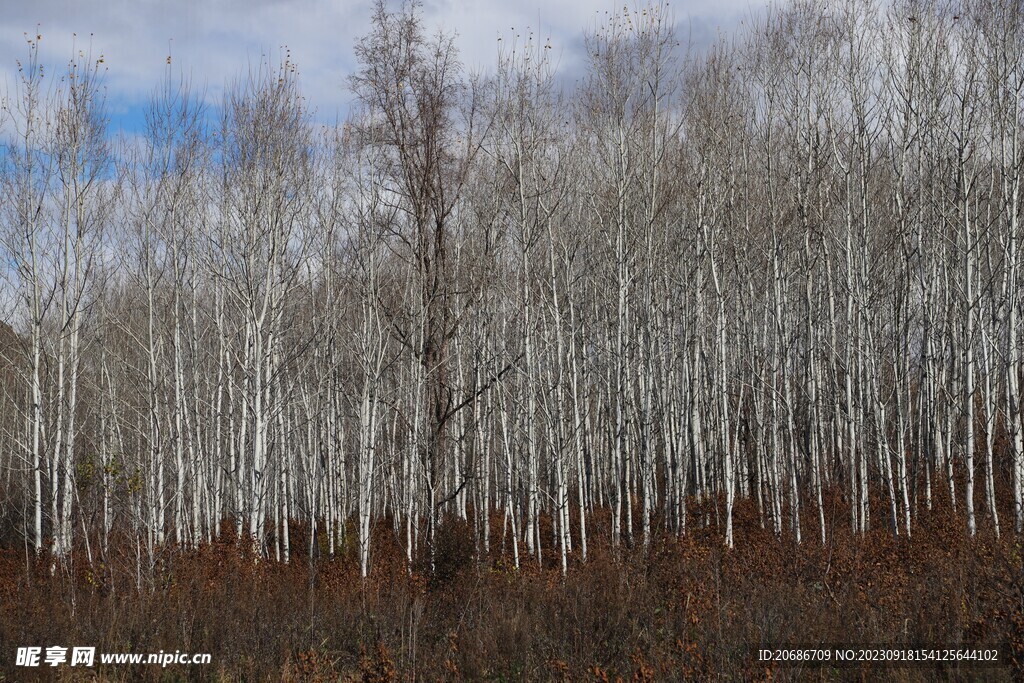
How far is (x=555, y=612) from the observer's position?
646 cm

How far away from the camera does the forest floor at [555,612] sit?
5203 millimetres

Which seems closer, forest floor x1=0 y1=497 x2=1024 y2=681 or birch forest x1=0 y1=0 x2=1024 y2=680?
forest floor x1=0 y1=497 x2=1024 y2=681

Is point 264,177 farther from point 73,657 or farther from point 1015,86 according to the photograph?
point 1015,86

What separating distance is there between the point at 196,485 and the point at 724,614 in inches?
414

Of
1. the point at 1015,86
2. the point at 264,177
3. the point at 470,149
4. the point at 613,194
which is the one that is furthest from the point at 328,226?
the point at 1015,86

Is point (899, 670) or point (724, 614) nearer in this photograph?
point (899, 670)

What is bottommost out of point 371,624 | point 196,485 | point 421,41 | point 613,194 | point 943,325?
point 371,624

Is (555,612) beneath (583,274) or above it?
beneath

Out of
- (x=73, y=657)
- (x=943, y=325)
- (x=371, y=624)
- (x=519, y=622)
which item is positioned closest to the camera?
(x=73, y=657)

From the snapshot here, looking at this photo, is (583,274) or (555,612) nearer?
(555,612)

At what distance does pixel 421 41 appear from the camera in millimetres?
11219

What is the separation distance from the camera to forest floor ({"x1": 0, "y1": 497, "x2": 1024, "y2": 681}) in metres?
5.20

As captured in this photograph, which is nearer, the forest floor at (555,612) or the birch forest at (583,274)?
the forest floor at (555,612)

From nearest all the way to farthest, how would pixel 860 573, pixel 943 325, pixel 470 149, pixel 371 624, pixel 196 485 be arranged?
1. pixel 371 624
2. pixel 860 573
3. pixel 470 149
4. pixel 943 325
5. pixel 196 485
